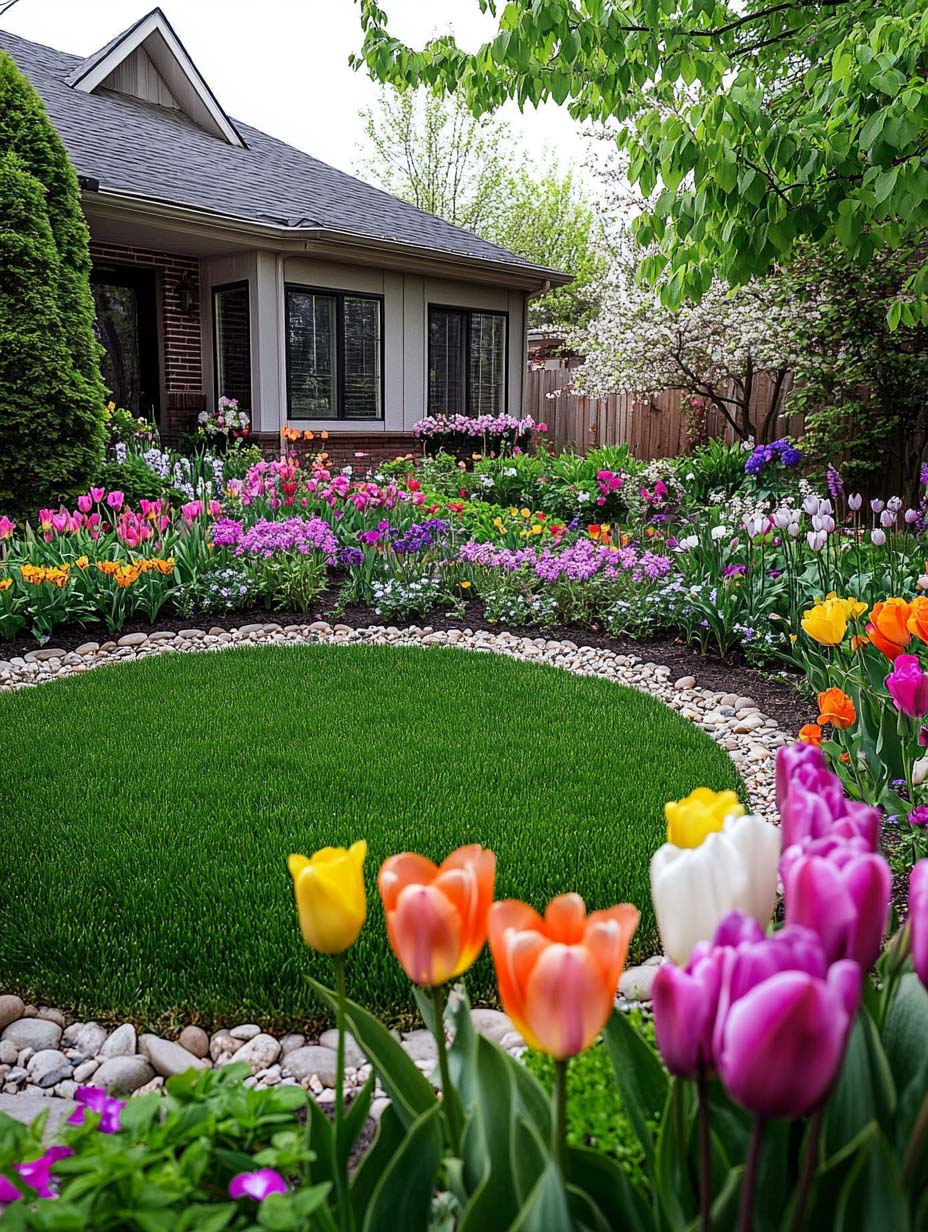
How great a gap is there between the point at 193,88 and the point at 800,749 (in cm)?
1599

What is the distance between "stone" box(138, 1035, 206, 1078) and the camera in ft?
6.98

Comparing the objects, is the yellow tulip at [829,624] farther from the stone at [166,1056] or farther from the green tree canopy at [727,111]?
the stone at [166,1056]

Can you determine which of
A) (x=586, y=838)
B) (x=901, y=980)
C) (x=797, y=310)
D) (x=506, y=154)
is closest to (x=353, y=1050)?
(x=586, y=838)

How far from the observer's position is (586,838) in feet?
10.3

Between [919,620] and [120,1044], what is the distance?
2.00 m

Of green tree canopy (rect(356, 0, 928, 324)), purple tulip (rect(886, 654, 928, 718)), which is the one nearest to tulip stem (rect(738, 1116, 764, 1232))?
purple tulip (rect(886, 654, 928, 718))

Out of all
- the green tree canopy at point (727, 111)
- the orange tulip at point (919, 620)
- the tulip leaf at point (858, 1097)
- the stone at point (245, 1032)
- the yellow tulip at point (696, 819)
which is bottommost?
the stone at point (245, 1032)

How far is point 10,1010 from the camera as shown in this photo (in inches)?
91.1

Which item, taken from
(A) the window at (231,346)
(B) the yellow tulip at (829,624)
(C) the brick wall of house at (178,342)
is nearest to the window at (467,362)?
(A) the window at (231,346)

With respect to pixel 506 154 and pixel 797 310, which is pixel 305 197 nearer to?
pixel 797 310

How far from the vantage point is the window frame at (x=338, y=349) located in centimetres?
1256

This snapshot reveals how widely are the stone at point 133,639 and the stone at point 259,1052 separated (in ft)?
12.8

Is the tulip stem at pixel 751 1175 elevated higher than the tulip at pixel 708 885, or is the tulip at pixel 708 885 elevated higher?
the tulip at pixel 708 885

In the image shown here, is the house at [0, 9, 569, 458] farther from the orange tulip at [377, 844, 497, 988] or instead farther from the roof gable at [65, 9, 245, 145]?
the orange tulip at [377, 844, 497, 988]
